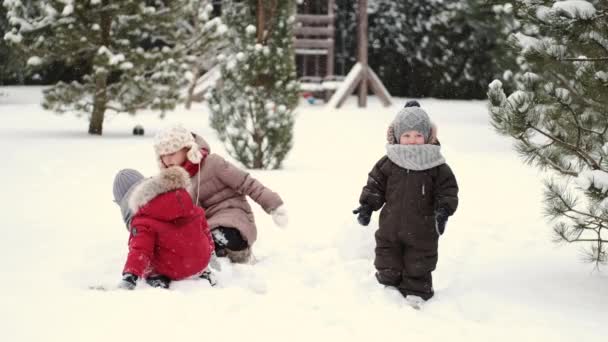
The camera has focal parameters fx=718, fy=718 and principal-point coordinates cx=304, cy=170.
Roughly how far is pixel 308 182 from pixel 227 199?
10.6ft

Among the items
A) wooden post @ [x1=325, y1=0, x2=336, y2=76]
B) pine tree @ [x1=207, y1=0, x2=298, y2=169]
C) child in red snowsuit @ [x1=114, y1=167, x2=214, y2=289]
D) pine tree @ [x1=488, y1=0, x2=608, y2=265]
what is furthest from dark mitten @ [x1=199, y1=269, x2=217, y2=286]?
wooden post @ [x1=325, y1=0, x2=336, y2=76]

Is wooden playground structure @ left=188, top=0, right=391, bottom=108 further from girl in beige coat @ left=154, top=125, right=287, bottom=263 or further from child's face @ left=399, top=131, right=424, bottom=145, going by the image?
child's face @ left=399, top=131, right=424, bottom=145

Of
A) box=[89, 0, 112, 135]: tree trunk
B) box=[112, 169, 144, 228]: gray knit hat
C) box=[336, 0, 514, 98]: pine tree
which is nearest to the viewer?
box=[112, 169, 144, 228]: gray knit hat

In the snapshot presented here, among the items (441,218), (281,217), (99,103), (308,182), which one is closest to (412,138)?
(441,218)

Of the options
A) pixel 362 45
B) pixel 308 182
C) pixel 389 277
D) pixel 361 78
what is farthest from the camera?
pixel 361 78

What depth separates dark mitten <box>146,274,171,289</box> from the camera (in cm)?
396

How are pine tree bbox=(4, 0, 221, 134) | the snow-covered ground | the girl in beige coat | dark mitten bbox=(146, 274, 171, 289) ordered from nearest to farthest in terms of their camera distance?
1. the snow-covered ground
2. dark mitten bbox=(146, 274, 171, 289)
3. the girl in beige coat
4. pine tree bbox=(4, 0, 221, 134)

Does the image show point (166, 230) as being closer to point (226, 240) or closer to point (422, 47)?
point (226, 240)

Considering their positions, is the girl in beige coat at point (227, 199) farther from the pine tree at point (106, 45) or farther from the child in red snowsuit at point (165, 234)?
the pine tree at point (106, 45)

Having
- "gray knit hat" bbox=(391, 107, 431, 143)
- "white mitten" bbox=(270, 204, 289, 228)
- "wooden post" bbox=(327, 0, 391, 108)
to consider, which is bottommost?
"wooden post" bbox=(327, 0, 391, 108)

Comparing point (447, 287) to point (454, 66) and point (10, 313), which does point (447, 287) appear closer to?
point (10, 313)

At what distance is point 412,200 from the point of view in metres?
4.01

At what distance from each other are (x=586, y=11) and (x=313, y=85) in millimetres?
17148

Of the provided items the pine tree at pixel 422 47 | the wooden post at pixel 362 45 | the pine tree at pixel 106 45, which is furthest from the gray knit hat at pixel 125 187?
the pine tree at pixel 422 47
